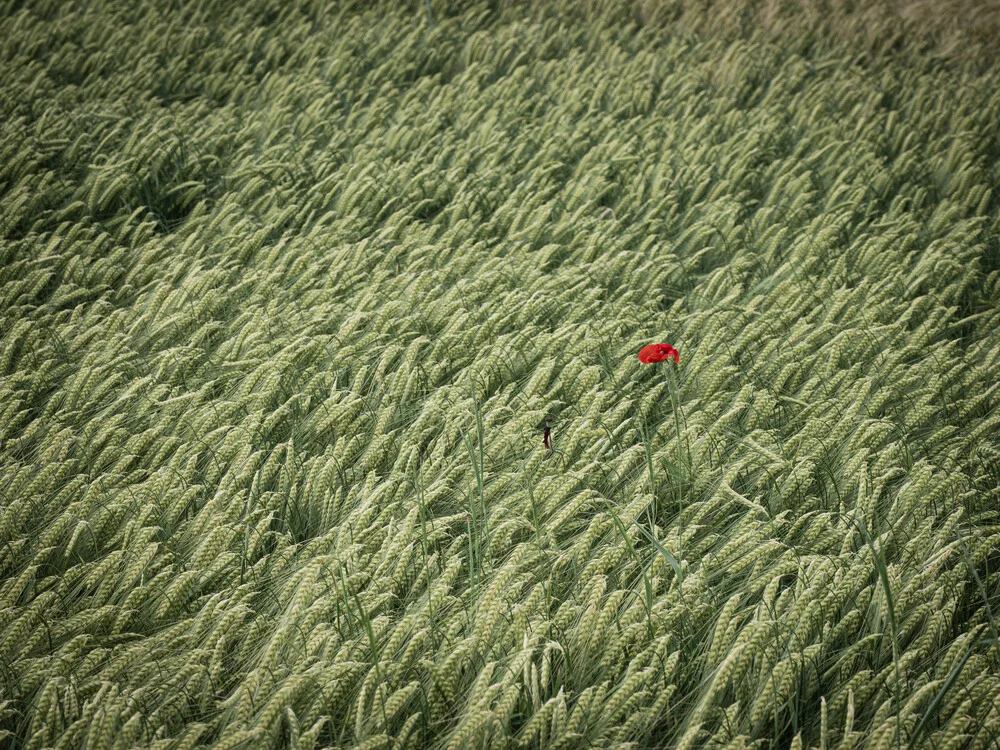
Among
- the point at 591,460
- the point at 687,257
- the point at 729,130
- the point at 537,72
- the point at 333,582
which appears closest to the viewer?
the point at 333,582

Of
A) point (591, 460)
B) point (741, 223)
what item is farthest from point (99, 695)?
point (741, 223)

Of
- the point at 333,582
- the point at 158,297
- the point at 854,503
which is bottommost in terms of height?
the point at 854,503

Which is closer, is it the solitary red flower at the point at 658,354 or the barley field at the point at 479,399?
the barley field at the point at 479,399

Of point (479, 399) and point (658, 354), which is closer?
point (658, 354)

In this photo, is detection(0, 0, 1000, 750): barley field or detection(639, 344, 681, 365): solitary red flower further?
detection(639, 344, 681, 365): solitary red flower

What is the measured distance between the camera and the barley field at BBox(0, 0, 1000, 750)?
1.66 meters

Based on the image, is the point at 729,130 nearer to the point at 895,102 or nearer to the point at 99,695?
the point at 895,102

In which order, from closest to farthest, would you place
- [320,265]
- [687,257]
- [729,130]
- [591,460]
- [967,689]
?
[967,689] < [591,460] < [320,265] < [687,257] < [729,130]

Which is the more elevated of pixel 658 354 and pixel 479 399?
pixel 658 354

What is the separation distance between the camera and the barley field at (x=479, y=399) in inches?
65.2

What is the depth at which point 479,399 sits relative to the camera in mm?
2455

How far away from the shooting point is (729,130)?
13.6 feet

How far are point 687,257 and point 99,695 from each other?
95.1 inches

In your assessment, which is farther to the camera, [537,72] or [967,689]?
[537,72]
